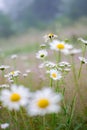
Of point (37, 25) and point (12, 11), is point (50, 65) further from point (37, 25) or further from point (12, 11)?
point (12, 11)

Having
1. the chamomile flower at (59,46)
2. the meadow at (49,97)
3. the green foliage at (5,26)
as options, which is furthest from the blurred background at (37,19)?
the chamomile flower at (59,46)

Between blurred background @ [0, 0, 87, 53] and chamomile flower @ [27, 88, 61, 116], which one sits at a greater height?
blurred background @ [0, 0, 87, 53]

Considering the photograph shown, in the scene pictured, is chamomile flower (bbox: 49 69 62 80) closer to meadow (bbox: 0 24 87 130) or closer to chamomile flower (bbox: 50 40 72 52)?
meadow (bbox: 0 24 87 130)

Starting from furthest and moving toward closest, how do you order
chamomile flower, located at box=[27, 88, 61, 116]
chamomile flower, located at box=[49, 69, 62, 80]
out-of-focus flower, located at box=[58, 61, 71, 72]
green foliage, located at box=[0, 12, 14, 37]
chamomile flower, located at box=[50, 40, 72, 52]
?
green foliage, located at box=[0, 12, 14, 37] < out-of-focus flower, located at box=[58, 61, 71, 72] < chamomile flower, located at box=[49, 69, 62, 80] < chamomile flower, located at box=[50, 40, 72, 52] < chamomile flower, located at box=[27, 88, 61, 116]

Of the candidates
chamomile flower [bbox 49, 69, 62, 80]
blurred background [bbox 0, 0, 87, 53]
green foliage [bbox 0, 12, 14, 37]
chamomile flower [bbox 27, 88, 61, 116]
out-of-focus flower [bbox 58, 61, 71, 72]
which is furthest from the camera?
green foliage [bbox 0, 12, 14, 37]

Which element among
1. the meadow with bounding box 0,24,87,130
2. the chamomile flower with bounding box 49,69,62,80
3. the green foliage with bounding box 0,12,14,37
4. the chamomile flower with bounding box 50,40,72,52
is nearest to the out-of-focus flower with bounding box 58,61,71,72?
the meadow with bounding box 0,24,87,130

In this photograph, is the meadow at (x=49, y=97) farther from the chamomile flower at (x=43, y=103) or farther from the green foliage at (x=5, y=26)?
the green foliage at (x=5, y=26)

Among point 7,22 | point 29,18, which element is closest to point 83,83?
point 7,22

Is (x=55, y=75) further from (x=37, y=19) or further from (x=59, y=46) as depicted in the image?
(x=37, y=19)

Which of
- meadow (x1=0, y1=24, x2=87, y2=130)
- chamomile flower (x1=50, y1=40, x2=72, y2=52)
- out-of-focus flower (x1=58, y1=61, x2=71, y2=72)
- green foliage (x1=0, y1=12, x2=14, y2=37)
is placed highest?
green foliage (x1=0, y1=12, x2=14, y2=37)
